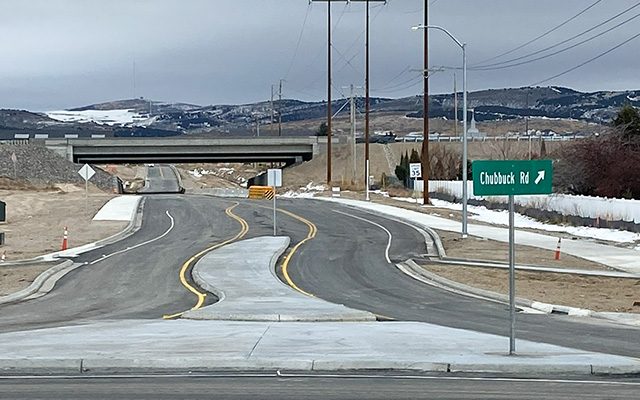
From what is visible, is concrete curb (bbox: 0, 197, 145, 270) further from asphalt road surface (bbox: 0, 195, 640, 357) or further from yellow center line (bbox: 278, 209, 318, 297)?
yellow center line (bbox: 278, 209, 318, 297)

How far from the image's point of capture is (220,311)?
70.5 feet

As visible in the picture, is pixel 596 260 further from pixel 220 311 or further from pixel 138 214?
pixel 138 214

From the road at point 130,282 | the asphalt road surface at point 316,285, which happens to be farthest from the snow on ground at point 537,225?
the road at point 130,282

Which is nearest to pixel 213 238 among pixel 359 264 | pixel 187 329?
pixel 359 264

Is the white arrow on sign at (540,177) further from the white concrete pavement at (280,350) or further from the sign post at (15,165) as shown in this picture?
the sign post at (15,165)

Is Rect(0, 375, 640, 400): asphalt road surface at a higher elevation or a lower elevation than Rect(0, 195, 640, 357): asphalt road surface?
higher

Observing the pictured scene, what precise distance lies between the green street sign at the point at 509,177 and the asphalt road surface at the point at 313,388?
2621 millimetres

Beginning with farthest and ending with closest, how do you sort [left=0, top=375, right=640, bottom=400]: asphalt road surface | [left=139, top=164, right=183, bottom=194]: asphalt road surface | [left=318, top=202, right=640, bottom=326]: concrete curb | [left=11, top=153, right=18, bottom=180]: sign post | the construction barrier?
[left=139, top=164, right=183, bottom=194]: asphalt road surface
[left=11, top=153, right=18, bottom=180]: sign post
the construction barrier
[left=318, top=202, right=640, bottom=326]: concrete curb
[left=0, top=375, right=640, bottom=400]: asphalt road surface

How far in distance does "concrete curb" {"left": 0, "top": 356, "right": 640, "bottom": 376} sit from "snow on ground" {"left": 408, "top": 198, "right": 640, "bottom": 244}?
29.4 m

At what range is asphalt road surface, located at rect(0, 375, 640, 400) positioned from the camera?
Answer: 11.4 meters

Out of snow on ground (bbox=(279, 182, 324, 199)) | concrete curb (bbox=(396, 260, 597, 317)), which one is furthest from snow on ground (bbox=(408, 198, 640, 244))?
snow on ground (bbox=(279, 182, 324, 199))

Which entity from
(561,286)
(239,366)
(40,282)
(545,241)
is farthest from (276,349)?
(545,241)

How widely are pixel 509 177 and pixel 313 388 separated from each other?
4.10 meters

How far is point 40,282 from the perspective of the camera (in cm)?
2952
